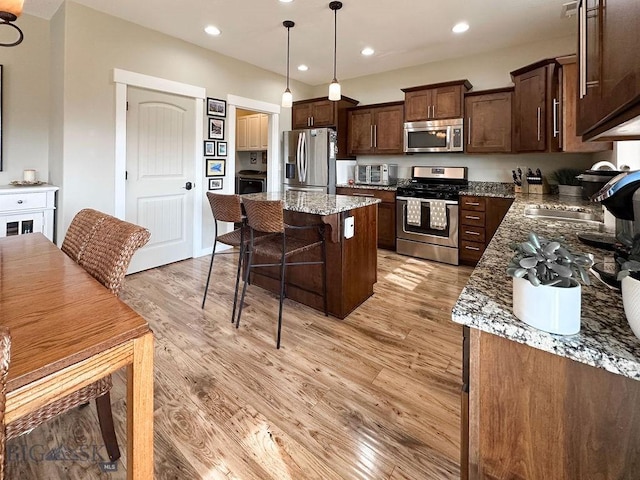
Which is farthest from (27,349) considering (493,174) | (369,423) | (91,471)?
(493,174)

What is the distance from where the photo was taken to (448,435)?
4.88 feet

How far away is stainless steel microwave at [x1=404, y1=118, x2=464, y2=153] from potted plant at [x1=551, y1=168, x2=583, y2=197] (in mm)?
1090

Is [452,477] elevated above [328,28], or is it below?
below

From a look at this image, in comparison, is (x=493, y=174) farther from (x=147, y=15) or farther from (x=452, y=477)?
(x=147, y=15)

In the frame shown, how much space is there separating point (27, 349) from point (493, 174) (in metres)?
4.79

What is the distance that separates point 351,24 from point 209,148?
7.23 feet

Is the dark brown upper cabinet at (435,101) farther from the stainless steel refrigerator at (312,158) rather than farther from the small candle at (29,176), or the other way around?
the small candle at (29,176)

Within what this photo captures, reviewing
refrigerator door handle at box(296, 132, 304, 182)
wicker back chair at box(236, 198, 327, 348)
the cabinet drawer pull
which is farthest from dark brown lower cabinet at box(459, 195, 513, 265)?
refrigerator door handle at box(296, 132, 304, 182)

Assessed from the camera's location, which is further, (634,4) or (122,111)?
(122,111)

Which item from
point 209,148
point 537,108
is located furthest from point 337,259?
point 537,108

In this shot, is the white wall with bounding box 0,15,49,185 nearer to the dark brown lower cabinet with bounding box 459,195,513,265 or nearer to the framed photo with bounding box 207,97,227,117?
the framed photo with bounding box 207,97,227,117

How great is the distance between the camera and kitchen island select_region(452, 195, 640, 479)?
60cm

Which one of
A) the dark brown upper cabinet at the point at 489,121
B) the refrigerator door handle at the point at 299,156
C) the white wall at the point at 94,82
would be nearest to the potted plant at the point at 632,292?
the dark brown upper cabinet at the point at 489,121

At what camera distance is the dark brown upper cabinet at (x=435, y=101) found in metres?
4.12
